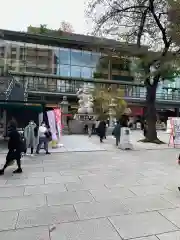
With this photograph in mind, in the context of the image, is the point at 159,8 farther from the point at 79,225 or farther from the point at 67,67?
the point at 67,67

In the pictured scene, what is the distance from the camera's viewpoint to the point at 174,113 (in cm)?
4547

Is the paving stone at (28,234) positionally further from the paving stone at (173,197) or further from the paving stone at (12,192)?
the paving stone at (173,197)

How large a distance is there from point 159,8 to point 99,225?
1603cm

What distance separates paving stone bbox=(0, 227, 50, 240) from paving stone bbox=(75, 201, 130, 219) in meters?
0.77

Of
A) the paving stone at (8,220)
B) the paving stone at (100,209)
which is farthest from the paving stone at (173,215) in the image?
the paving stone at (8,220)

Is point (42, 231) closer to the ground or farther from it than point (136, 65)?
closer to the ground

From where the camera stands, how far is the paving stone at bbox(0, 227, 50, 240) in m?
3.43

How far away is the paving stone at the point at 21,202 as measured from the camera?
15.2ft

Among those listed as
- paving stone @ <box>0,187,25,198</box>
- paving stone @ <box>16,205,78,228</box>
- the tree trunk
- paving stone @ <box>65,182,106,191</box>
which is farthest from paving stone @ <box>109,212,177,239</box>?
the tree trunk

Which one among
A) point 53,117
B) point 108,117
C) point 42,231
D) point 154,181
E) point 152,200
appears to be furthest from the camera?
point 108,117

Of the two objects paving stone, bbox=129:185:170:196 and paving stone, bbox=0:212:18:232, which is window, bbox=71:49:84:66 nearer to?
paving stone, bbox=129:185:170:196

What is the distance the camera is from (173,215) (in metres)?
4.28

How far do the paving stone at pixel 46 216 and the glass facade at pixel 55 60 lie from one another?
34.4 m

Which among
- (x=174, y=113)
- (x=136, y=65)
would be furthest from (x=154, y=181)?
(x=174, y=113)
